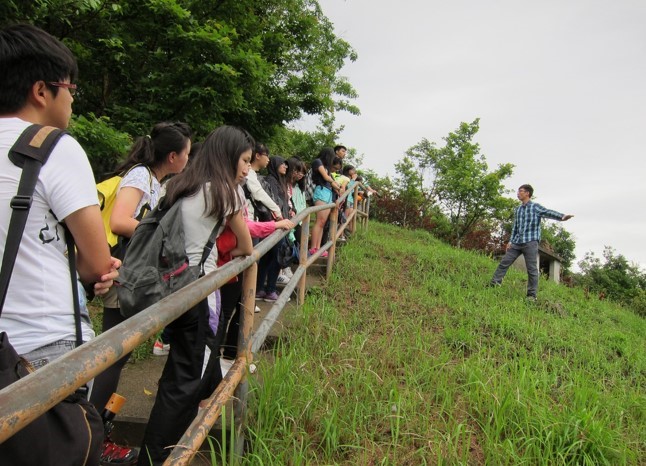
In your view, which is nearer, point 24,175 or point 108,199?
point 24,175

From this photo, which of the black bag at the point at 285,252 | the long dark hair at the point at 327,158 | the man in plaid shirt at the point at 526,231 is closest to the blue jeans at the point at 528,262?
the man in plaid shirt at the point at 526,231

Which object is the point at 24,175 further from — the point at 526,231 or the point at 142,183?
the point at 526,231

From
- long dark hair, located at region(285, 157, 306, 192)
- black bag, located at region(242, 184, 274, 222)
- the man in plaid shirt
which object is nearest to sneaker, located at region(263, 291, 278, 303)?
black bag, located at region(242, 184, 274, 222)

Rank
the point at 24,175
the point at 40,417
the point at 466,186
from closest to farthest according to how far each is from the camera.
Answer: the point at 40,417 → the point at 24,175 → the point at 466,186

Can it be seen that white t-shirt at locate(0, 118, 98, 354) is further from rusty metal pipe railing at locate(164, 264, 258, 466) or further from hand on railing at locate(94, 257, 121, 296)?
rusty metal pipe railing at locate(164, 264, 258, 466)

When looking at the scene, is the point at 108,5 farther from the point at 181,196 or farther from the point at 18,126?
the point at 18,126

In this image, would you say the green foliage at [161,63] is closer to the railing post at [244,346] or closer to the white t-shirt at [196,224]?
the white t-shirt at [196,224]

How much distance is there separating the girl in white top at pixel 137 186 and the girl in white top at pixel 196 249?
26 cm

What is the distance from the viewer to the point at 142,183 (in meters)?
2.12

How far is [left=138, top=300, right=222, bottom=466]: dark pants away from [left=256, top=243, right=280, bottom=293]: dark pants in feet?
6.65

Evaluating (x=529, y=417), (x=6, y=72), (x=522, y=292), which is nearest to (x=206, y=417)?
(x=6, y=72)

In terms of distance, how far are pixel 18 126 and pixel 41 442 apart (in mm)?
756

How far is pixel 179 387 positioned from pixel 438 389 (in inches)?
60.0

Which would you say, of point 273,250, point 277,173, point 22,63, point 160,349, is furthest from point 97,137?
point 22,63
